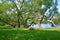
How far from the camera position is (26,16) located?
1266 inches

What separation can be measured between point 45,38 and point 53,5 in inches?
848

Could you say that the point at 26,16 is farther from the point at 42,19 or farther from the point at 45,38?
the point at 45,38

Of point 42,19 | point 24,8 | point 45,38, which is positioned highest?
point 24,8

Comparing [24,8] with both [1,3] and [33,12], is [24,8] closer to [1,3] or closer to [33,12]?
[33,12]

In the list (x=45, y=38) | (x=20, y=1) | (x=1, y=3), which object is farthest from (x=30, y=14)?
(x=45, y=38)

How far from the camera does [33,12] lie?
31.4m

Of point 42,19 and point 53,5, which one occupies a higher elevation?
point 53,5

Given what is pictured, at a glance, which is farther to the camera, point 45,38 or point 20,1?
point 20,1

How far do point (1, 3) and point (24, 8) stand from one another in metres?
4.25

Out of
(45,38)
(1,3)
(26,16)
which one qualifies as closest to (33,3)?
(26,16)

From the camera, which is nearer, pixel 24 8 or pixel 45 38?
pixel 45 38

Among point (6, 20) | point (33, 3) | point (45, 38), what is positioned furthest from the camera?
point (6, 20)

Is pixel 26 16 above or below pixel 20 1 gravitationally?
below

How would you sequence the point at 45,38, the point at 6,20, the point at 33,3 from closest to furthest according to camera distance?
the point at 45,38 < the point at 33,3 < the point at 6,20
